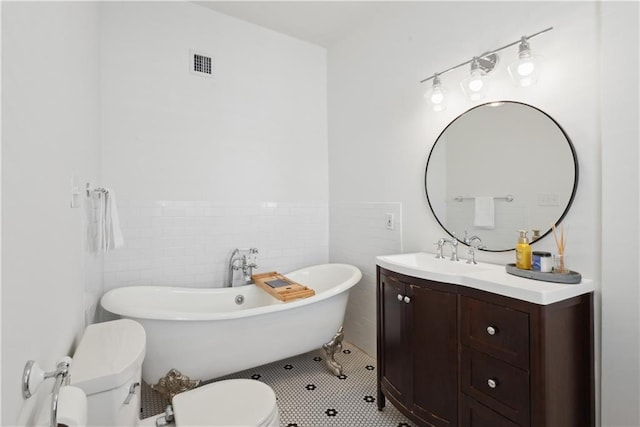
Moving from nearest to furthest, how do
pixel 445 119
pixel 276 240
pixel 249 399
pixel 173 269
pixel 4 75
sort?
pixel 4 75 < pixel 249 399 < pixel 445 119 < pixel 173 269 < pixel 276 240

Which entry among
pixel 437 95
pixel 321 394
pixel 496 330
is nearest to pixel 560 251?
pixel 496 330

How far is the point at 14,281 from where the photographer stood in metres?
0.72

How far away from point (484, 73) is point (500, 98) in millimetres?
172

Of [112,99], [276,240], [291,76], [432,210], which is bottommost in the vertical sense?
[276,240]

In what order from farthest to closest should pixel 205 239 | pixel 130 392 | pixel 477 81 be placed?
pixel 205 239, pixel 477 81, pixel 130 392

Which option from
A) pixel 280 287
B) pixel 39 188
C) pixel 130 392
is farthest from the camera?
pixel 280 287

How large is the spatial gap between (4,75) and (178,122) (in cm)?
212

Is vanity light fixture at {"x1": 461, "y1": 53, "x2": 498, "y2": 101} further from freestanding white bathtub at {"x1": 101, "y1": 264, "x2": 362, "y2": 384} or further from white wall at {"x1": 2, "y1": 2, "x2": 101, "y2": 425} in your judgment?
white wall at {"x1": 2, "y1": 2, "x2": 101, "y2": 425}

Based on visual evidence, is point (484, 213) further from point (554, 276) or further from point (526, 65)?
point (526, 65)

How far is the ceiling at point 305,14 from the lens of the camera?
8.88ft

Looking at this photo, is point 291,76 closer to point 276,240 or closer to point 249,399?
point 276,240

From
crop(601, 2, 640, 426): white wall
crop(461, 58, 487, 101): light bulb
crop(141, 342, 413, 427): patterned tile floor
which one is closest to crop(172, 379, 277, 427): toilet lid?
crop(141, 342, 413, 427): patterned tile floor

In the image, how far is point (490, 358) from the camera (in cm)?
145

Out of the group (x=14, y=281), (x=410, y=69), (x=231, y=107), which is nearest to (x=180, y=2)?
(x=231, y=107)
